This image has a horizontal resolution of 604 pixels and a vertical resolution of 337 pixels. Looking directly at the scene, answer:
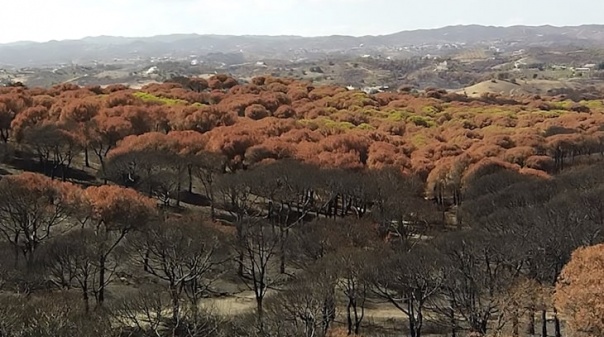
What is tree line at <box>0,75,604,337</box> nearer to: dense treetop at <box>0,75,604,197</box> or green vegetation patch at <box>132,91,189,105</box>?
dense treetop at <box>0,75,604,197</box>

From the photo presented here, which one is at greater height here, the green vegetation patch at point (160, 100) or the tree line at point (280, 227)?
the green vegetation patch at point (160, 100)

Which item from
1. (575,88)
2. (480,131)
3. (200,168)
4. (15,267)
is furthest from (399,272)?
(575,88)

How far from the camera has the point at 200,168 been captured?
4481cm

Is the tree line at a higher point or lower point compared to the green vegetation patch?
lower

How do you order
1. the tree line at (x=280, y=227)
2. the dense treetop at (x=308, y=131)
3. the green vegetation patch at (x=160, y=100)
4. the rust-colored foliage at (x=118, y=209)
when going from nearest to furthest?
the tree line at (x=280, y=227)
the rust-colored foliage at (x=118, y=209)
the dense treetop at (x=308, y=131)
the green vegetation patch at (x=160, y=100)

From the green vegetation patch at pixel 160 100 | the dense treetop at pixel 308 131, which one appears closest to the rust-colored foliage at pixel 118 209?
the dense treetop at pixel 308 131

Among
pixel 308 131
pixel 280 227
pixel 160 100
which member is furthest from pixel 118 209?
pixel 160 100

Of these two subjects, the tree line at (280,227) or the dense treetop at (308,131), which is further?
the dense treetop at (308,131)

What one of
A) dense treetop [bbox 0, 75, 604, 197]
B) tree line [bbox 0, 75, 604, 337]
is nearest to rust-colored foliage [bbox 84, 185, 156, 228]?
tree line [bbox 0, 75, 604, 337]

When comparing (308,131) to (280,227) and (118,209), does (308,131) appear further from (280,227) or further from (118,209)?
(118,209)

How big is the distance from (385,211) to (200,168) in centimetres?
1481

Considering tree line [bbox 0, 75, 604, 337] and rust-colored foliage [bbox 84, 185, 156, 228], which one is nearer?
tree line [bbox 0, 75, 604, 337]

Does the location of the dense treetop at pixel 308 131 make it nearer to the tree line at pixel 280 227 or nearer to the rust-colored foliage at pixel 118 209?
the tree line at pixel 280 227

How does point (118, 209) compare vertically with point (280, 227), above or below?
above
